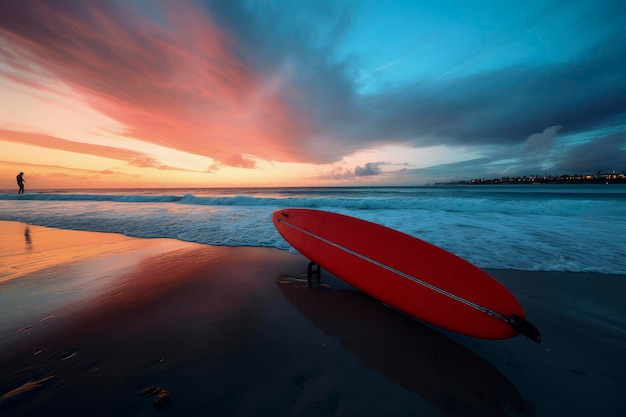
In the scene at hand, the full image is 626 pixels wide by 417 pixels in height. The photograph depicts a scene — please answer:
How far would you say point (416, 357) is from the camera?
82.7 inches

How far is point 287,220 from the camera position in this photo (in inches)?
176

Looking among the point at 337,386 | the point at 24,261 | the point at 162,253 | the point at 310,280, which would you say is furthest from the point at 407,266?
the point at 24,261

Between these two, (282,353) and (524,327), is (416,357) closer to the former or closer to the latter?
(524,327)

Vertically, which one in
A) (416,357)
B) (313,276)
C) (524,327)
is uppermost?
(524,327)

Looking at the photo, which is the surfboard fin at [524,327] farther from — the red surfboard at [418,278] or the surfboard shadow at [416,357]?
the surfboard shadow at [416,357]

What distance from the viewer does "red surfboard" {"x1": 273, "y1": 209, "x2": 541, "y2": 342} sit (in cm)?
195

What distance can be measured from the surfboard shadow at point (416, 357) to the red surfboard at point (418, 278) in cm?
26

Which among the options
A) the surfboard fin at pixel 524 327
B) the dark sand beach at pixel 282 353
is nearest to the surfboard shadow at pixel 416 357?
the dark sand beach at pixel 282 353

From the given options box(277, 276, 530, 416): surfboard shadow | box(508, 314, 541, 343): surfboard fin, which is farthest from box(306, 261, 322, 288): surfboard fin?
box(508, 314, 541, 343): surfboard fin

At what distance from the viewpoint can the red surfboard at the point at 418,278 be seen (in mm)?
1953

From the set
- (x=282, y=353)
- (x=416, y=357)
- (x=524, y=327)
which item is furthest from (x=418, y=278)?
(x=282, y=353)

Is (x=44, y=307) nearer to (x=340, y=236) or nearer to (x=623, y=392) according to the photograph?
(x=340, y=236)

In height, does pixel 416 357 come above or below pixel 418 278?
below

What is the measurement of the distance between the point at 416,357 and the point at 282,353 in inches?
50.2
